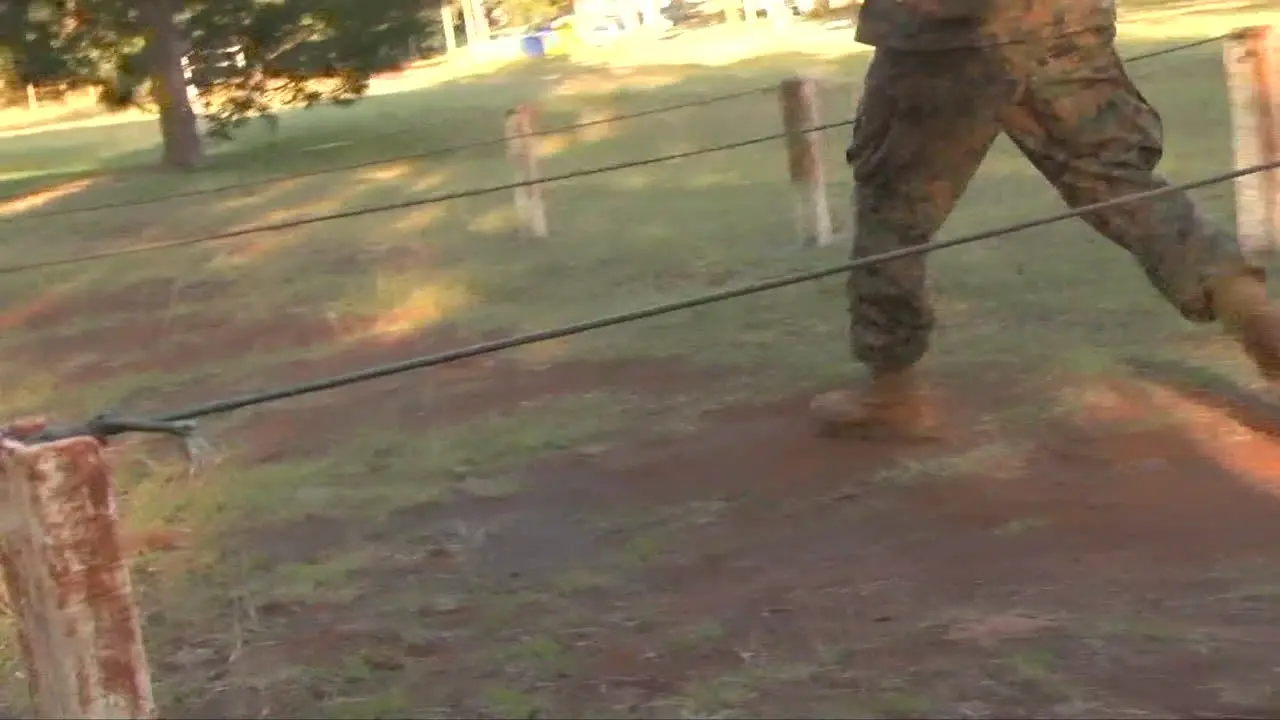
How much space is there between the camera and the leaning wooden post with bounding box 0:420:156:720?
2.37 metres

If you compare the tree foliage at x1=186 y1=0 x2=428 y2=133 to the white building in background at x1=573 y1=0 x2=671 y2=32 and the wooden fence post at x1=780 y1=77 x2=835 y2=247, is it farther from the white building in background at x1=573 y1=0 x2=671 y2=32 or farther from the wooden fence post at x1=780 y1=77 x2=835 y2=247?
the white building in background at x1=573 y1=0 x2=671 y2=32

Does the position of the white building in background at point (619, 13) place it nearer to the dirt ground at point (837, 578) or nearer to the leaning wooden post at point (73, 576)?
the dirt ground at point (837, 578)

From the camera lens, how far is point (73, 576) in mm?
2408

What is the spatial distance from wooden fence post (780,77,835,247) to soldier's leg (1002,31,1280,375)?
4175 mm

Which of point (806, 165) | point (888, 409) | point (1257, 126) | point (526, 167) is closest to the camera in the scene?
point (888, 409)

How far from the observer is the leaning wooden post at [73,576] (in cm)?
237

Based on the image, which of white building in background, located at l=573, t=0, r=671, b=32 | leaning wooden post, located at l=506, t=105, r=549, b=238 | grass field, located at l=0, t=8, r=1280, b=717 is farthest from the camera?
white building in background, located at l=573, t=0, r=671, b=32

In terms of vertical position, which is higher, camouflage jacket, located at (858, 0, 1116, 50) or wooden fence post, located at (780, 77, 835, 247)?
camouflage jacket, located at (858, 0, 1116, 50)

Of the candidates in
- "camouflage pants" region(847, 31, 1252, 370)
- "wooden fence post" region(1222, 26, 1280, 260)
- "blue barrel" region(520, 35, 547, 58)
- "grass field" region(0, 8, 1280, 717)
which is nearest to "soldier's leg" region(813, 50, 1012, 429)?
"camouflage pants" region(847, 31, 1252, 370)

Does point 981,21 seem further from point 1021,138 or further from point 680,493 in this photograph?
point 680,493

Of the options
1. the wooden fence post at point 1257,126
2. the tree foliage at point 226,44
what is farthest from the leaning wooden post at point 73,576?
the tree foliage at point 226,44

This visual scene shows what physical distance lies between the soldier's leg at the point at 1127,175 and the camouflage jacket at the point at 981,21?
44 millimetres

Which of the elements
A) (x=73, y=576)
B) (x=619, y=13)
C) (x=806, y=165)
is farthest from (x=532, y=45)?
(x=73, y=576)

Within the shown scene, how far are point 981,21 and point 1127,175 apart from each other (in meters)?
Answer: 0.58
